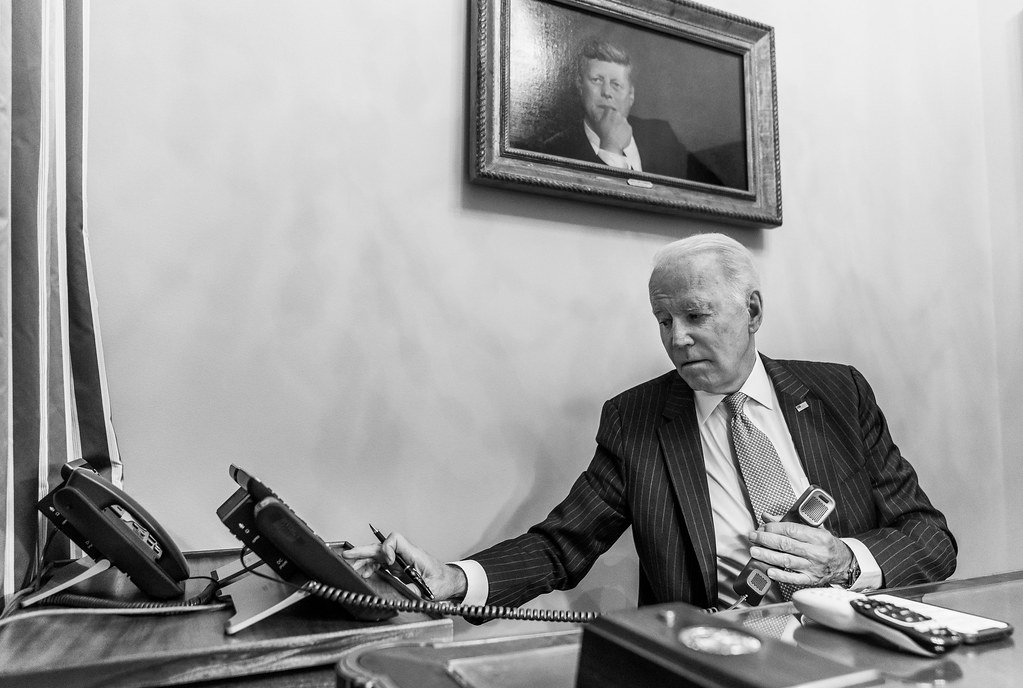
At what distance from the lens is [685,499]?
5.06 ft

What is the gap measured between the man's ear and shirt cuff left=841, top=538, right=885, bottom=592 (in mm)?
537

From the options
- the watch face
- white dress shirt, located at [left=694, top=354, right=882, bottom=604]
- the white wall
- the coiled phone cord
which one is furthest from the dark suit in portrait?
the watch face

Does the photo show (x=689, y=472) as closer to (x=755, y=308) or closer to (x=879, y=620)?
(x=755, y=308)

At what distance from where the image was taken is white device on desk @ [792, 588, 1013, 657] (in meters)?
0.66

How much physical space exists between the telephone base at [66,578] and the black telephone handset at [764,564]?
106 cm

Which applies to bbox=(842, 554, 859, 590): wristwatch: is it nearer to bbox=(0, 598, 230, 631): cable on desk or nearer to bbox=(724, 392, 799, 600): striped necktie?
bbox=(724, 392, 799, 600): striped necktie

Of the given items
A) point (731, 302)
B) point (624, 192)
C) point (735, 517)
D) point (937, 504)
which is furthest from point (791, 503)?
point (937, 504)

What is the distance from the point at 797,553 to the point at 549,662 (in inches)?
32.5

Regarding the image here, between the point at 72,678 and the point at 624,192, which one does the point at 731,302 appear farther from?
the point at 72,678

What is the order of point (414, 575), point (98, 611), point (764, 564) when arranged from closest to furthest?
1. point (98, 611)
2. point (414, 575)
3. point (764, 564)

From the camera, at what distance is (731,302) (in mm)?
1610

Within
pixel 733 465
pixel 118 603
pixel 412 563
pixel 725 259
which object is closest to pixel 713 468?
pixel 733 465

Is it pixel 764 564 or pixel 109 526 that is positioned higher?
pixel 109 526

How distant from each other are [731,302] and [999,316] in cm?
158
